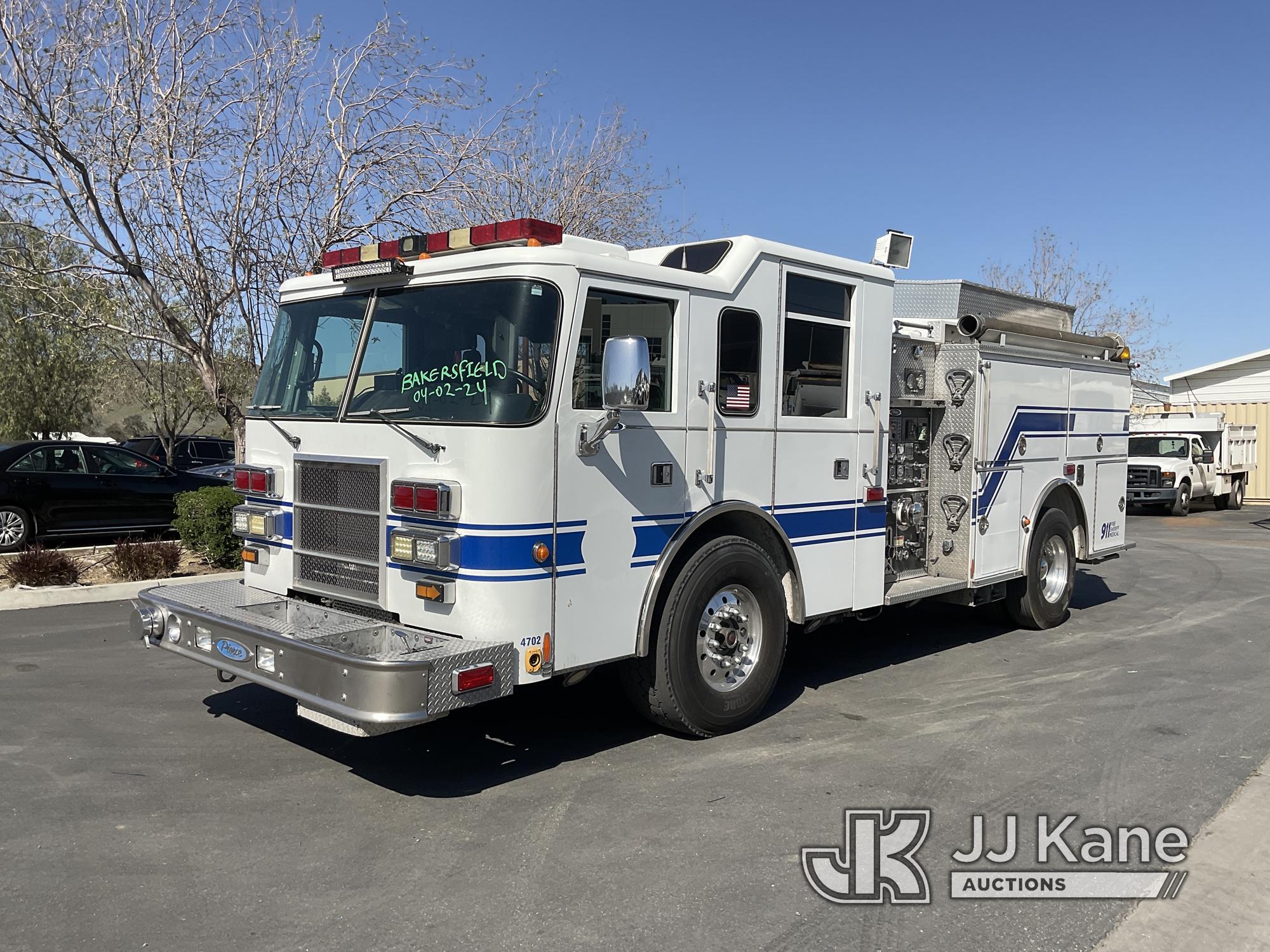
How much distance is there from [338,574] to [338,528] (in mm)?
237

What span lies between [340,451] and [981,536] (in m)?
4.83

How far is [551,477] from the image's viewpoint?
4.61 metres

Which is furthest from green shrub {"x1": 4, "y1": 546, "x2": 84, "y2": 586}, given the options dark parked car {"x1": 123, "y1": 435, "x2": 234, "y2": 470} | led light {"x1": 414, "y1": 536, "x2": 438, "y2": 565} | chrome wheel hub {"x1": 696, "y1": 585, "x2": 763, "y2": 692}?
dark parked car {"x1": 123, "y1": 435, "x2": 234, "y2": 470}

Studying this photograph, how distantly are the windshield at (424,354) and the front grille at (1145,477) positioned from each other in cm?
2213

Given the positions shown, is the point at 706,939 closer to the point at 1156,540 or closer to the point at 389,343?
the point at 389,343

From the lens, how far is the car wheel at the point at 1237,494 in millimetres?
26750

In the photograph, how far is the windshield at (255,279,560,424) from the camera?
15.2 ft

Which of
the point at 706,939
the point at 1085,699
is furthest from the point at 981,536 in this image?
the point at 706,939

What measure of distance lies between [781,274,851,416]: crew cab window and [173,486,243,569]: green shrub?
6.61 m

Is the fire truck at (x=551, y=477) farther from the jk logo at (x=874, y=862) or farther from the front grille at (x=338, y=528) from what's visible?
the jk logo at (x=874, y=862)

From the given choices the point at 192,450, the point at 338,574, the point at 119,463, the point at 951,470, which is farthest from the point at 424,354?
the point at 192,450

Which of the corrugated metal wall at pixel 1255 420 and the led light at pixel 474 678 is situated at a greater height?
the corrugated metal wall at pixel 1255 420

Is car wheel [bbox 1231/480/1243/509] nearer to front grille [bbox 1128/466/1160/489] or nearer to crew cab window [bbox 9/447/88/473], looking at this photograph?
front grille [bbox 1128/466/1160/489]

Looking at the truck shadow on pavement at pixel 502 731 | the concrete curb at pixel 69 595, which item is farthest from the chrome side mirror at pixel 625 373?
the concrete curb at pixel 69 595
